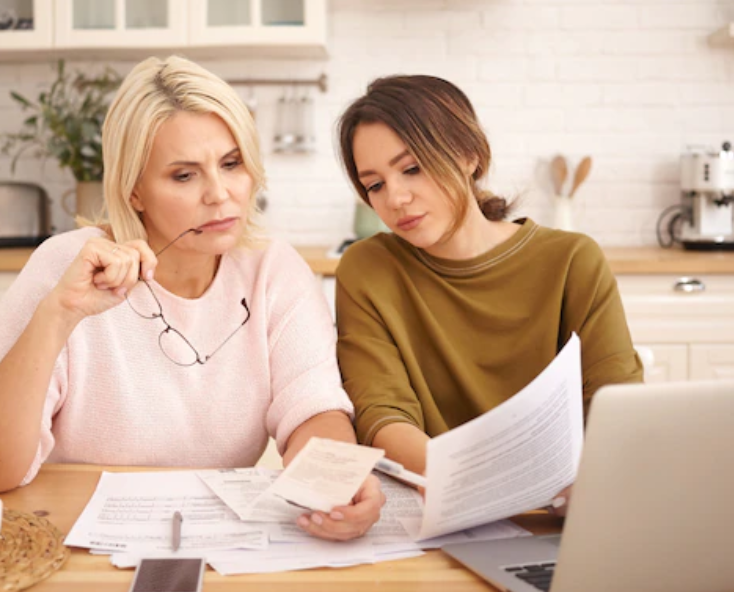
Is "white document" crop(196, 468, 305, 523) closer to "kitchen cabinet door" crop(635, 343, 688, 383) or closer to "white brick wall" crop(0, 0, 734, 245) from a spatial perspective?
"kitchen cabinet door" crop(635, 343, 688, 383)

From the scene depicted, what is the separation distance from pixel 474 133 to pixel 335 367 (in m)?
0.48

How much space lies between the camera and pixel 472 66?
3.38 m

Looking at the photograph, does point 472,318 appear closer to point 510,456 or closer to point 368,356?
point 368,356

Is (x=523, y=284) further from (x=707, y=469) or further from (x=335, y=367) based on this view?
(x=707, y=469)

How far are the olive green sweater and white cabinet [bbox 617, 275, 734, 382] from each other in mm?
1374

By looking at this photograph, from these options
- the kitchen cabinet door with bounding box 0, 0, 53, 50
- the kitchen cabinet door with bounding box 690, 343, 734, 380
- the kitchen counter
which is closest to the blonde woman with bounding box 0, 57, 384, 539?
the kitchen counter

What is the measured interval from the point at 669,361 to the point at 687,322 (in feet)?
0.45

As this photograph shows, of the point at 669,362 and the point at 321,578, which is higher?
the point at 321,578

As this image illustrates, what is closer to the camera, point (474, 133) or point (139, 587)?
point (139, 587)

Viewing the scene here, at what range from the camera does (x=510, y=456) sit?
929mm

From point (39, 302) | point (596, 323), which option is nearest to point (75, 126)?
point (39, 302)

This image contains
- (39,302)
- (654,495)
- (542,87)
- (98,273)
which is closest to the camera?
(654,495)

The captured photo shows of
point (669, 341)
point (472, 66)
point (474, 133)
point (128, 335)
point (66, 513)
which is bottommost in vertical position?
point (669, 341)

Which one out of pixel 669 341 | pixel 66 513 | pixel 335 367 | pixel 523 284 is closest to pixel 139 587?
pixel 66 513
